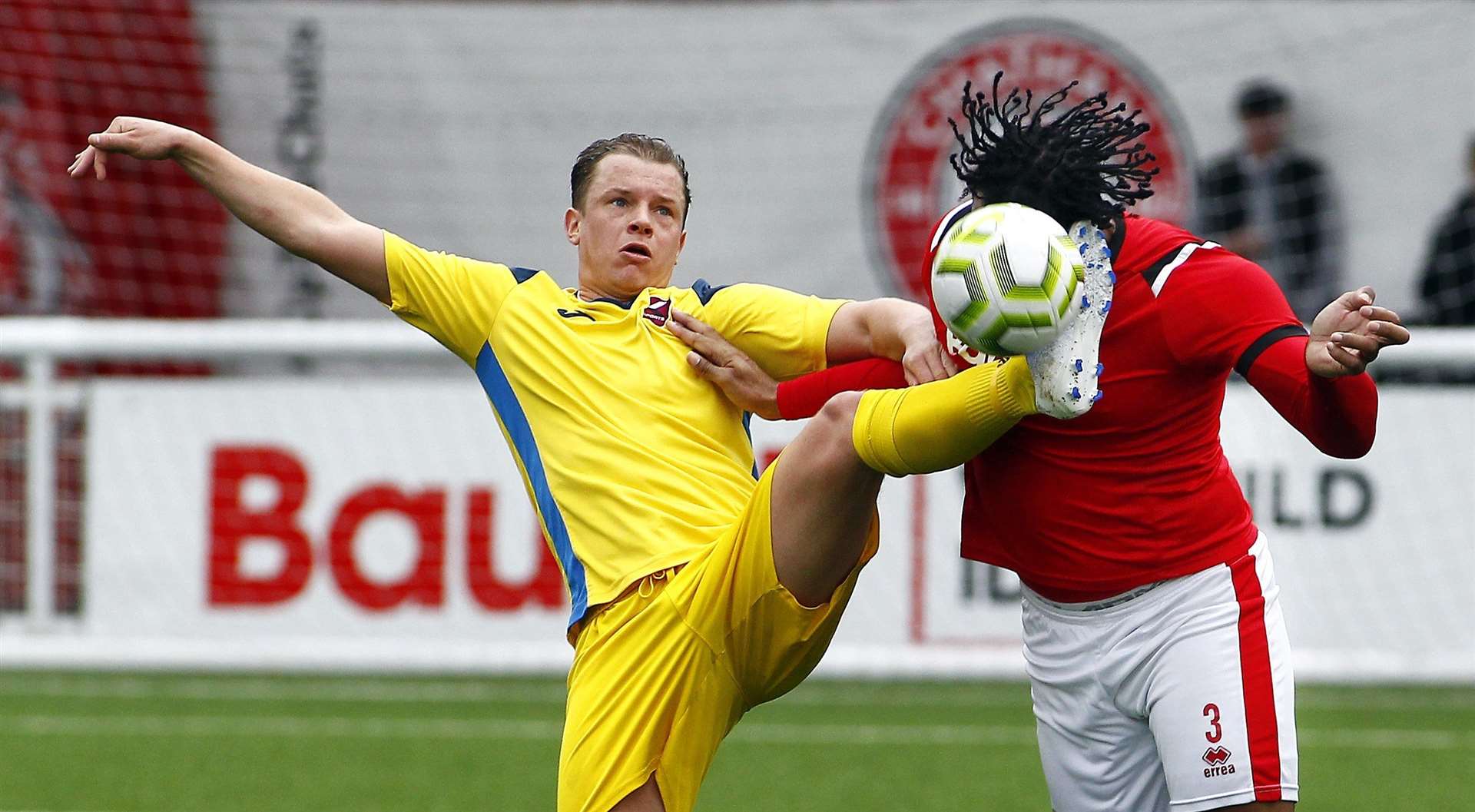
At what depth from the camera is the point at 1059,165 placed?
310 cm

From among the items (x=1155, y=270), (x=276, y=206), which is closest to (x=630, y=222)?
(x=276, y=206)

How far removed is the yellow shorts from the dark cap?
5970 millimetres

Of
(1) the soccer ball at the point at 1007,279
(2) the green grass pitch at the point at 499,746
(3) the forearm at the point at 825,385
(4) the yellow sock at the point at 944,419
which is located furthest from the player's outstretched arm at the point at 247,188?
(2) the green grass pitch at the point at 499,746

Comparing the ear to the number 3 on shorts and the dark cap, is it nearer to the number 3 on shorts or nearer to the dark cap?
the number 3 on shorts

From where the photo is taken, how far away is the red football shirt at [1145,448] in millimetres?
3129

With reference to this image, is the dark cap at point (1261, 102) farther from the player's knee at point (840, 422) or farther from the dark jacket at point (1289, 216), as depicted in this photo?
the player's knee at point (840, 422)

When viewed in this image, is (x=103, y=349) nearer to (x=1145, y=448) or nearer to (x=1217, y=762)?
(x=1145, y=448)

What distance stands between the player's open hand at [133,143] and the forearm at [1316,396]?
202 cm

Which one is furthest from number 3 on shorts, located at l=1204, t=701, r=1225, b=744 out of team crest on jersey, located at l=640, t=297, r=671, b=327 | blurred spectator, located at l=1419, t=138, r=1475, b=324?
blurred spectator, located at l=1419, t=138, r=1475, b=324

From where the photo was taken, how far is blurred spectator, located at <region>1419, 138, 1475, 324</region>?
27.7 feet

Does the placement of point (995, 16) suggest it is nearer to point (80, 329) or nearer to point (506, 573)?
point (506, 573)

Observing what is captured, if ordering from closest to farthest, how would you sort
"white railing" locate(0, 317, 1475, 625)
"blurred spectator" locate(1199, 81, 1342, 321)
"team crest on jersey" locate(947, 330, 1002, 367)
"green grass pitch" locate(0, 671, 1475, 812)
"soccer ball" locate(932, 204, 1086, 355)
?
"soccer ball" locate(932, 204, 1086, 355), "team crest on jersey" locate(947, 330, 1002, 367), "green grass pitch" locate(0, 671, 1475, 812), "white railing" locate(0, 317, 1475, 625), "blurred spectator" locate(1199, 81, 1342, 321)

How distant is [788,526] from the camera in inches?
131

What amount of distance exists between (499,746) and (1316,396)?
4112 millimetres
